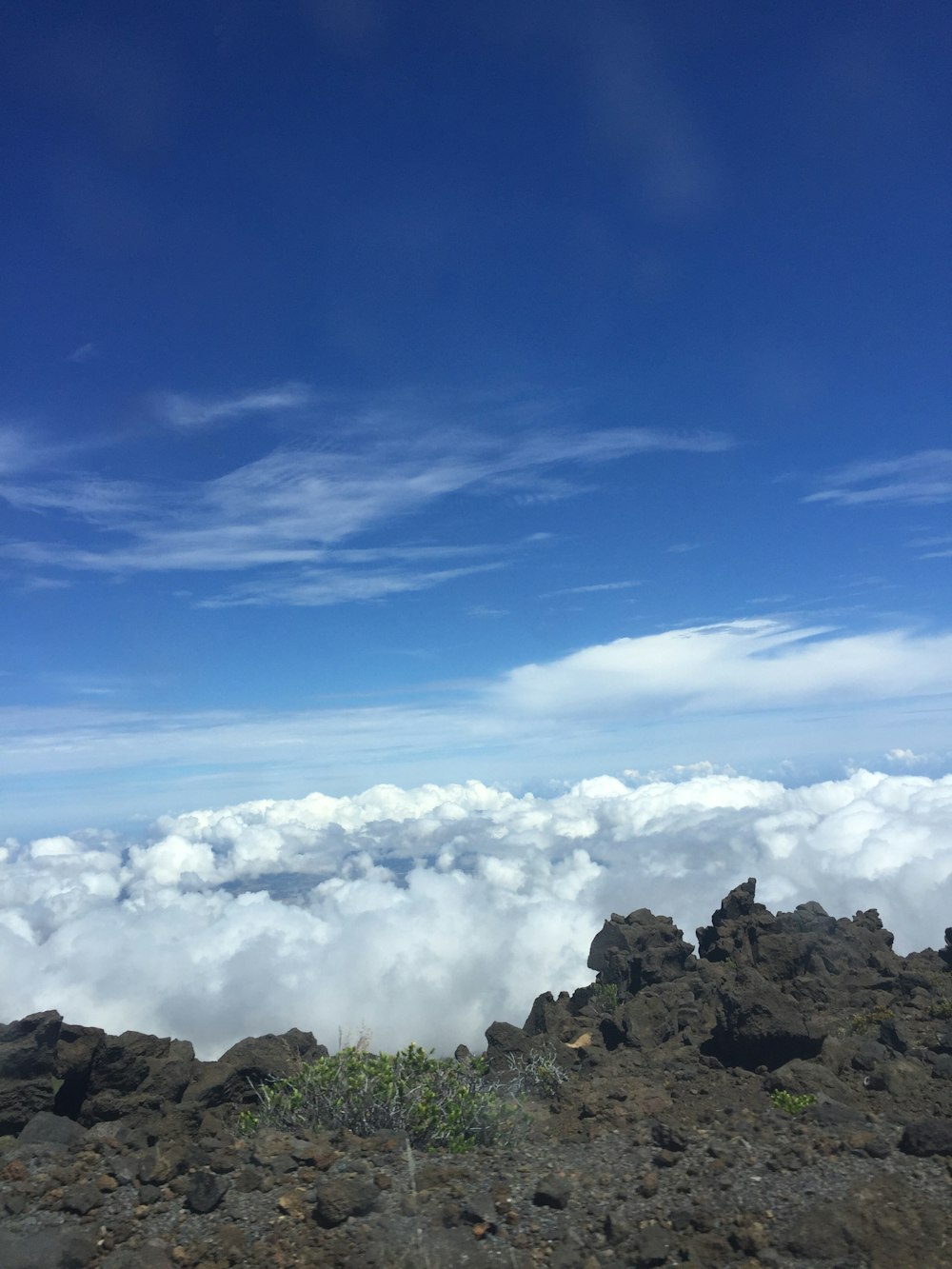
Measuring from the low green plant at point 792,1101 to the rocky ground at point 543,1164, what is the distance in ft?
0.45

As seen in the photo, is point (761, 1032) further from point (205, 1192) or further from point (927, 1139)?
point (205, 1192)

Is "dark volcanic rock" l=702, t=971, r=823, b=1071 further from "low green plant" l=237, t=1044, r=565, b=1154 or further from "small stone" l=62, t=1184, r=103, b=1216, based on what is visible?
"small stone" l=62, t=1184, r=103, b=1216

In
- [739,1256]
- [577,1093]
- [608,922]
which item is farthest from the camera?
[608,922]

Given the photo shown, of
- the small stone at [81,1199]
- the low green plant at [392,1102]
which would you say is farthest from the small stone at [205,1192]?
the low green plant at [392,1102]

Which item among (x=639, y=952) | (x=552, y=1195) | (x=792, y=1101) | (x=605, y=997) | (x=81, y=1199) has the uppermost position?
(x=81, y=1199)

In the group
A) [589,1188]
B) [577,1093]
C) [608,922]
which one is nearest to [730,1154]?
[589,1188]

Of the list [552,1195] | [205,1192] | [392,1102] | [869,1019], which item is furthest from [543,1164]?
[869,1019]

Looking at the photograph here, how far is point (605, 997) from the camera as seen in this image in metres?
23.7

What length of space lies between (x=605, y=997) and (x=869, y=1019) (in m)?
8.12

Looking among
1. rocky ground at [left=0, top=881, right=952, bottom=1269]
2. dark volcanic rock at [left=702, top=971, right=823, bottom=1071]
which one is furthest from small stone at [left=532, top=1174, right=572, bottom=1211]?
dark volcanic rock at [left=702, top=971, right=823, bottom=1071]

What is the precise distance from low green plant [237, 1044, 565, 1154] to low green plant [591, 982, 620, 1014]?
990 centimetres

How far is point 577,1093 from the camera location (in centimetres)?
1423

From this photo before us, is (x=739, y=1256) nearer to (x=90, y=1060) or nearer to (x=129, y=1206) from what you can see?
(x=129, y=1206)

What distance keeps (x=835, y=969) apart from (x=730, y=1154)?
15220 millimetres
